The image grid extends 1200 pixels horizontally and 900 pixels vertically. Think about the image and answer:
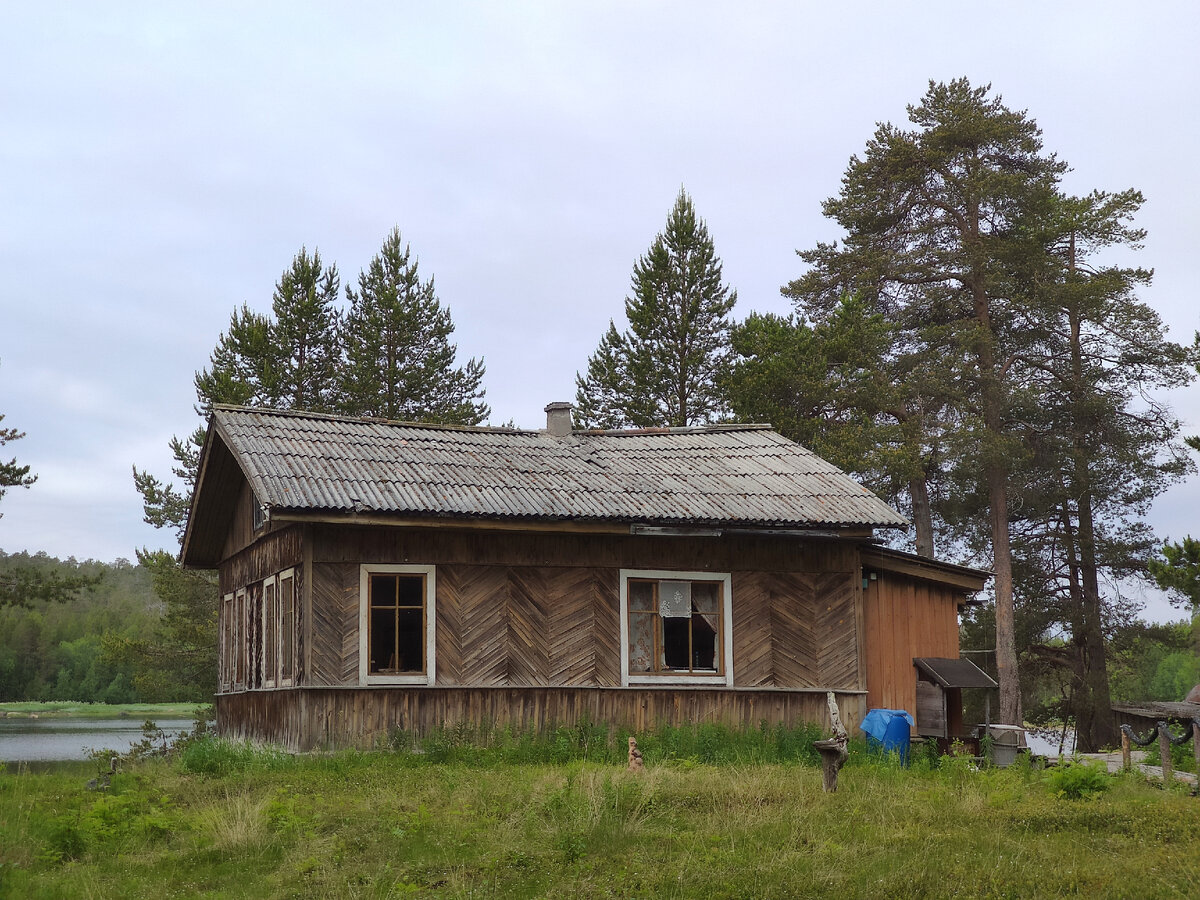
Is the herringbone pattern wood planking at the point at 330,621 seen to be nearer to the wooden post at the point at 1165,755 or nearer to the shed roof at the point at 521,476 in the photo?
the shed roof at the point at 521,476

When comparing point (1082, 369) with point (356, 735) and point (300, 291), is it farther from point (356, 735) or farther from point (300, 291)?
point (356, 735)

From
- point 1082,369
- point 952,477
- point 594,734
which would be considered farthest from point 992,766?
point 1082,369

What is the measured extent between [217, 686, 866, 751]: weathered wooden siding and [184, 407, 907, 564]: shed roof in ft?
7.70

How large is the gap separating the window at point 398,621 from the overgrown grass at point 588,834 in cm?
154

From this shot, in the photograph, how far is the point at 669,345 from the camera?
38.4 meters

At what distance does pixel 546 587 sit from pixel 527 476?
1.80 m

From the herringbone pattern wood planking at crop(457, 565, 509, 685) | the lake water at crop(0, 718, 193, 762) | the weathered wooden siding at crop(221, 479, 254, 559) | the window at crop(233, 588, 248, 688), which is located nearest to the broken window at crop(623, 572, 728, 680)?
the herringbone pattern wood planking at crop(457, 565, 509, 685)

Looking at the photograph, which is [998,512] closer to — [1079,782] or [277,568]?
[1079,782]

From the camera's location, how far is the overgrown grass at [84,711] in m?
71.9

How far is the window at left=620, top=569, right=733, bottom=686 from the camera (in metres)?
17.0

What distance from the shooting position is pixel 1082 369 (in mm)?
33344

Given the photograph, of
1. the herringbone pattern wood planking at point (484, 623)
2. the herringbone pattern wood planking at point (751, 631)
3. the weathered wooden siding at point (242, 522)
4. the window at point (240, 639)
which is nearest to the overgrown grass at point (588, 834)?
the herringbone pattern wood planking at point (484, 623)

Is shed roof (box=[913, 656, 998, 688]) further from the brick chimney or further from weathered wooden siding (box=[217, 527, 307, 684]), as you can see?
weathered wooden siding (box=[217, 527, 307, 684])

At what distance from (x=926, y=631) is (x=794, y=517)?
348cm
